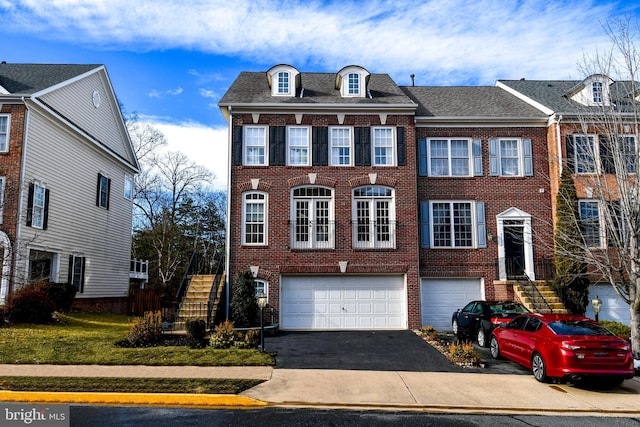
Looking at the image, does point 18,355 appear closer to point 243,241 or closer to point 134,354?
point 134,354

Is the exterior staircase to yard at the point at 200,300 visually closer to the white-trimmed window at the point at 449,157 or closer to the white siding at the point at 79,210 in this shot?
the white siding at the point at 79,210

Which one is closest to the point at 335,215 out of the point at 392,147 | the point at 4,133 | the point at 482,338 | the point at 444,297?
the point at 392,147

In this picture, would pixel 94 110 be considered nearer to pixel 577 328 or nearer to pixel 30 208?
pixel 30 208

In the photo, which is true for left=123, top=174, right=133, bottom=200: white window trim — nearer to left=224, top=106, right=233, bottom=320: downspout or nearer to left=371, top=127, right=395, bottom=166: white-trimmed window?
left=224, top=106, right=233, bottom=320: downspout

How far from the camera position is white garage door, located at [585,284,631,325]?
19.1 meters

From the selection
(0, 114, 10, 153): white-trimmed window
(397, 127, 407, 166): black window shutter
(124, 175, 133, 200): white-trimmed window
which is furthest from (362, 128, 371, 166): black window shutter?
(124, 175, 133, 200): white-trimmed window

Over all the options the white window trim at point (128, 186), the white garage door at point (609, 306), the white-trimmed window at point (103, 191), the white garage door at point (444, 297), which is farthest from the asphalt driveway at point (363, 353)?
the white window trim at point (128, 186)

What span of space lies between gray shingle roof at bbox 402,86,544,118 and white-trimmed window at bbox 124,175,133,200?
16.3 m

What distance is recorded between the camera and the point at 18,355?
11773 mm

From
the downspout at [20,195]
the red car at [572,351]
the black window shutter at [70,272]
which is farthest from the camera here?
the black window shutter at [70,272]

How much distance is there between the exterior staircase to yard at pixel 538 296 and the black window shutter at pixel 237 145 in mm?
11743

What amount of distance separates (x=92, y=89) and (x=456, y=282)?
1894cm

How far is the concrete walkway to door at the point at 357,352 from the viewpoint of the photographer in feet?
39.1

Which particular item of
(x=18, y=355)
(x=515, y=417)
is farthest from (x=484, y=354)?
(x=18, y=355)
